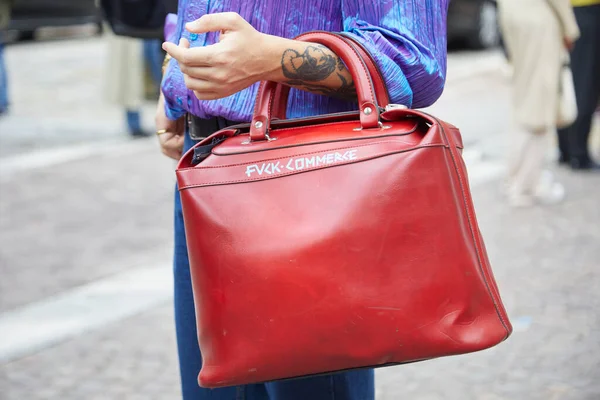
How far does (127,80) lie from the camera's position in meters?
8.12

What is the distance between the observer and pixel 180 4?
5.84 feet

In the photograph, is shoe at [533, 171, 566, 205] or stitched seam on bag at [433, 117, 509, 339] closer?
stitched seam on bag at [433, 117, 509, 339]

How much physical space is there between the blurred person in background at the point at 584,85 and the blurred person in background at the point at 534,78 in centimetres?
73

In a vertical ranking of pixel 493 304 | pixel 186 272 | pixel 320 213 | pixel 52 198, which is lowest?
pixel 52 198

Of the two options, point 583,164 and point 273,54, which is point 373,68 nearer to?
point 273,54

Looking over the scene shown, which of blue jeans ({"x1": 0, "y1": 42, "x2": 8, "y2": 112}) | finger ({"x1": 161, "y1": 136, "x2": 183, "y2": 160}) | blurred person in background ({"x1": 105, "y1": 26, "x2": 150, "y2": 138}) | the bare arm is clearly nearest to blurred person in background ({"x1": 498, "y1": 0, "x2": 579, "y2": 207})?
blurred person in background ({"x1": 105, "y1": 26, "x2": 150, "y2": 138})

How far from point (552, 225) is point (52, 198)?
3.33 m

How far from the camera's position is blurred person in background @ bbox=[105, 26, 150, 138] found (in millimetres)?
8055

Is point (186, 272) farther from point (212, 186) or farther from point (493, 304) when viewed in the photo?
point (493, 304)

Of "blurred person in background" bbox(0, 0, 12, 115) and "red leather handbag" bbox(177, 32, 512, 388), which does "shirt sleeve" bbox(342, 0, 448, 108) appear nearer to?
"red leather handbag" bbox(177, 32, 512, 388)

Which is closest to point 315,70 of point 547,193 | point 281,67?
point 281,67

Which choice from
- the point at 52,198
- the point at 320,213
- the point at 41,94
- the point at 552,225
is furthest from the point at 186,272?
the point at 41,94

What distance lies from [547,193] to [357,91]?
4.47 metres

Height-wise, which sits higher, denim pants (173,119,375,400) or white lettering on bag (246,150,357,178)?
white lettering on bag (246,150,357,178)
